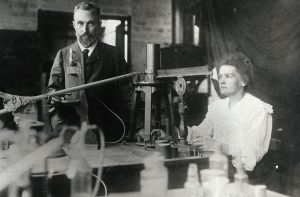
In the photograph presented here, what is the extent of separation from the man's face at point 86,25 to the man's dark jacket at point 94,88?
0.10 m

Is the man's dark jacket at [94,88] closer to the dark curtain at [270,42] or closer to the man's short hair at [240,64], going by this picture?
the man's short hair at [240,64]

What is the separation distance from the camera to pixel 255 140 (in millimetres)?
2303

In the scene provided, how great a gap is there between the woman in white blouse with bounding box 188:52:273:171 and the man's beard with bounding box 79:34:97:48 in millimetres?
952

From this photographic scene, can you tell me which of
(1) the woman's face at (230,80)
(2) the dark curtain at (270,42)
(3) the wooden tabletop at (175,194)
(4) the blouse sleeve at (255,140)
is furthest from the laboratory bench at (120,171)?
(2) the dark curtain at (270,42)

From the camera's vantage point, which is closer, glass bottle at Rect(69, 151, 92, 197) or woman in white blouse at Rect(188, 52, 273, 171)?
glass bottle at Rect(69, 151, 92, 197)

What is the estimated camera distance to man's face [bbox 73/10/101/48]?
8.65ft

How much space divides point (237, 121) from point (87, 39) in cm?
120

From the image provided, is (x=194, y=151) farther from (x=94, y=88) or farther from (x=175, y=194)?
(x=94, y=88)

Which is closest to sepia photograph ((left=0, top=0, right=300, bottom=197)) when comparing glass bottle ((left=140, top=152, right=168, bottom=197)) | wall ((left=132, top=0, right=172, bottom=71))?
glass bottle ((left=140, top=152, right=168, bottom=197))

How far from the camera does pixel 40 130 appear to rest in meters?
1.99

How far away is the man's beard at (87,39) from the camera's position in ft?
9.13

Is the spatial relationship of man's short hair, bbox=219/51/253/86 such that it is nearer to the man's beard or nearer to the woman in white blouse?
the woman in white blouse

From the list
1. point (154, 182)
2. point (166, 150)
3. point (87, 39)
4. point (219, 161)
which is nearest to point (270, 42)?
point (87, 39)

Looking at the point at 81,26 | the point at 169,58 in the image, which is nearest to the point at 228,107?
the point at 81,26
